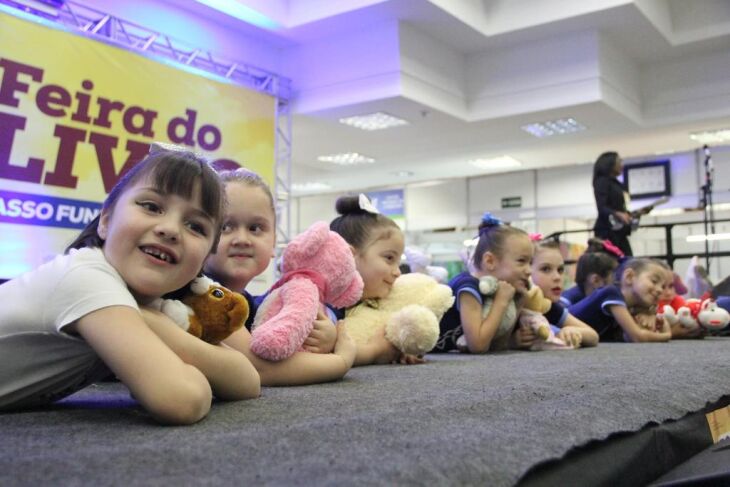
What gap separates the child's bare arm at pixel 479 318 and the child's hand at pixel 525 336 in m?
0.24

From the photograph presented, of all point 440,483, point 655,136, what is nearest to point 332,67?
point 655,136

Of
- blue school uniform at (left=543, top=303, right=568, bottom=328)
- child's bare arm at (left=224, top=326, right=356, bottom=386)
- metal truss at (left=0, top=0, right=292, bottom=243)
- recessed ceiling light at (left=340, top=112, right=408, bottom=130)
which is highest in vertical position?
metal truss at (left=0, top=0, right=292, bottom=243)

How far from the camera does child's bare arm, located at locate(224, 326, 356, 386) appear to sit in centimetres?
129

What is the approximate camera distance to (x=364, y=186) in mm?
10312

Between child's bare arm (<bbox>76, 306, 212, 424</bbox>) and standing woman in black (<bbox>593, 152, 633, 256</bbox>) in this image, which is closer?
child's bare arm (<bbox>76, 306, 212, 424</bbox>)

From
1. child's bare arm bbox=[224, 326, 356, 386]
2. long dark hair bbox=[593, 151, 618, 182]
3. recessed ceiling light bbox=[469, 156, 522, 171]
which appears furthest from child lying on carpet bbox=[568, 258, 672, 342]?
recessed ceiling light bbox=[469, 156, 522, 171]

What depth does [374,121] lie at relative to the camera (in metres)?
6.91

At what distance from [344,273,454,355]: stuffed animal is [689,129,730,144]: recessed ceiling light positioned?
624 centimetres

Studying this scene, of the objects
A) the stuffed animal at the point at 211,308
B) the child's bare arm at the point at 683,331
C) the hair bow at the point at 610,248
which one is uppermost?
the hair bow at the point at 610,248

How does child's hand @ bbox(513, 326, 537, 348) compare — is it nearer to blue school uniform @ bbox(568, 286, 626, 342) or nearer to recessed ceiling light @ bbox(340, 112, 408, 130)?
blue school uniform @ bbox(568, 286, 626, 342)

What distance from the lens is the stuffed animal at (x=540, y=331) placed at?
8.47 ft

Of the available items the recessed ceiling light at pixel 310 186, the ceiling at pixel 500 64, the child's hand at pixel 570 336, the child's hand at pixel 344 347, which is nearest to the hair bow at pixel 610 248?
the child's hand at pixel 570 336

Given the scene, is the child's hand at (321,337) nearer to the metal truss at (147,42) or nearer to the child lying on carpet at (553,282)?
the child lying on carpet at (553,282)

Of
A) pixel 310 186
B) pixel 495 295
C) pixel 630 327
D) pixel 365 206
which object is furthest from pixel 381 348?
pixel 310 186
